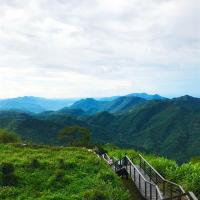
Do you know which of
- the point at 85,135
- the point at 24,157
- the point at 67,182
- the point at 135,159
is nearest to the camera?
the point at 67,182

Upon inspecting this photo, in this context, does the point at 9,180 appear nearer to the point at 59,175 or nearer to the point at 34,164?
the point at 59,175

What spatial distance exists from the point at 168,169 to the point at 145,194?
6.90 m

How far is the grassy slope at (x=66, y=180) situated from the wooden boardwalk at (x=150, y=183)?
1.56 m

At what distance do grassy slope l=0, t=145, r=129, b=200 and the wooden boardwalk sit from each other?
61.2 inches

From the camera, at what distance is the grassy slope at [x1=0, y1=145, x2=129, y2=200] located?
25.8 metres

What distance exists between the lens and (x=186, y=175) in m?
30.1

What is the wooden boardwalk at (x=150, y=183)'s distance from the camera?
24.9m

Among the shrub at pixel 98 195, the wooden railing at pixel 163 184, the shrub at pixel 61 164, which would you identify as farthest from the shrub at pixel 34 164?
the shrub at pixel 98 195

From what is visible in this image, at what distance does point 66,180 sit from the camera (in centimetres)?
3014

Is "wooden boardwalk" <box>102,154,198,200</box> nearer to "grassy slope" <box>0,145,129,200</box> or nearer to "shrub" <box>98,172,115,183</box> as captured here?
"grassy slope" <box>0,145,129,200</box>

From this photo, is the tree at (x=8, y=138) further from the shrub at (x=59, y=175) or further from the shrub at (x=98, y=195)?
the shrub at (x=98, y=195)

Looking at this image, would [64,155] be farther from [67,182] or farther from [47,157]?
[67,182]

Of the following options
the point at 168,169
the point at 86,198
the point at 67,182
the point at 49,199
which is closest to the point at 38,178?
the point at 67,182

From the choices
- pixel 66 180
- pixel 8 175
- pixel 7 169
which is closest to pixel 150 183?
pixel 66 180
